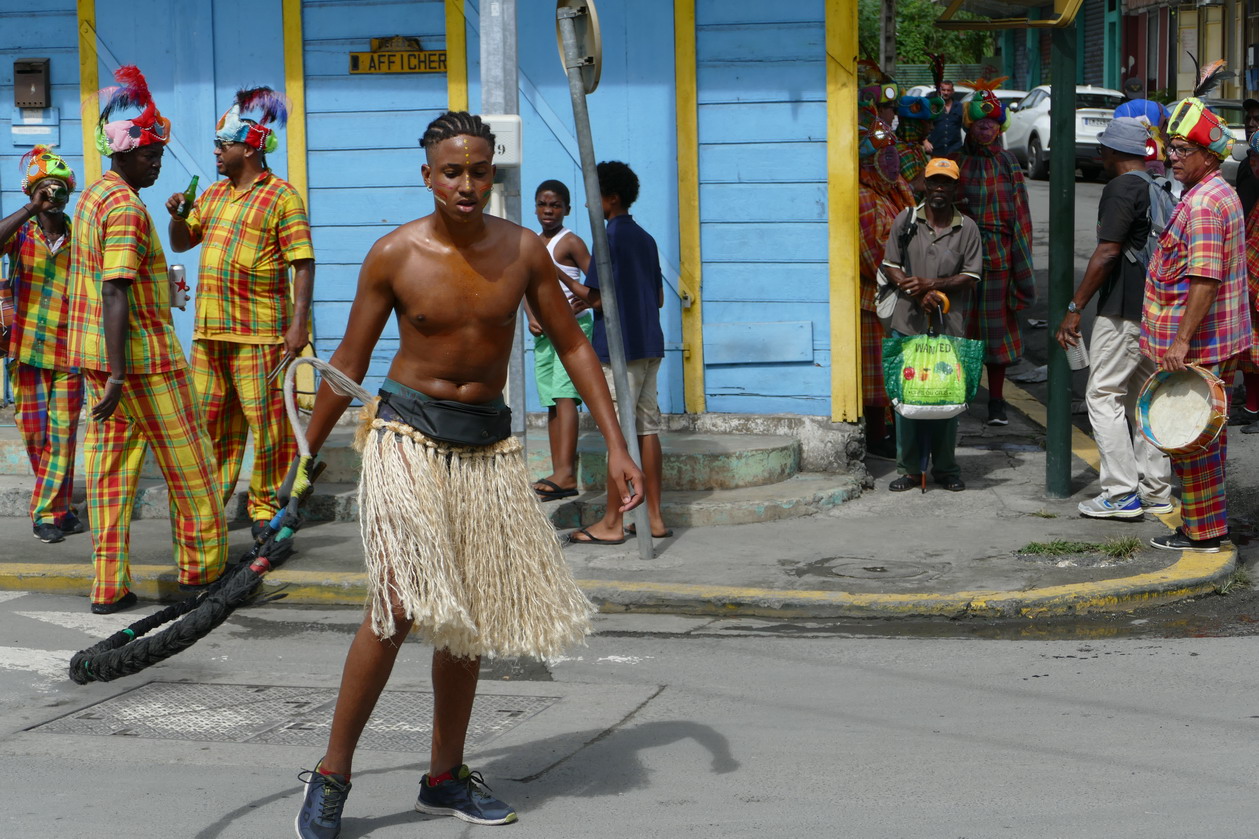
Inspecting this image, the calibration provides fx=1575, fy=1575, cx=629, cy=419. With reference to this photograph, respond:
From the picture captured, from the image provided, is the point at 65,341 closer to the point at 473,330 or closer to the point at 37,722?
the point at 37,722

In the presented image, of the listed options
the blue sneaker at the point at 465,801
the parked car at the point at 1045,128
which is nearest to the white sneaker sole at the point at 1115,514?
the blue sneaker at the point at 465,801

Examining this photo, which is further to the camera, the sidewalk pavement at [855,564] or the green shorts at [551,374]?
the green shorts at [551,374]

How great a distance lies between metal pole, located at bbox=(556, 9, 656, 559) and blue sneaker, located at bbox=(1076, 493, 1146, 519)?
7.34 feet

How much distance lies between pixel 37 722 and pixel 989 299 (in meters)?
7.33

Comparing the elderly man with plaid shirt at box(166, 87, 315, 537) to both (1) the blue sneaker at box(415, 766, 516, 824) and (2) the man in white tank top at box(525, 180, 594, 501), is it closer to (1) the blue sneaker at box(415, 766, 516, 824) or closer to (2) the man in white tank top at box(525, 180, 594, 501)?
(2) the man in white tank top at box(525, 180, 594, 501)

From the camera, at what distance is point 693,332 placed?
9148mm

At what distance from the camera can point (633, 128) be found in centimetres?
909

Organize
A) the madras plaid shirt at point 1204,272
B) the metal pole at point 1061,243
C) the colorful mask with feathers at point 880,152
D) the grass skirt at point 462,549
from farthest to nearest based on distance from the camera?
the colorful mask with feathers at point 880,152 → the metal pole at point 1061,243 → the madras plaid shirt at point 1204,272 → the grass skirt at point 462,549

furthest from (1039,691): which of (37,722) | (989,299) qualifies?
(989,299)

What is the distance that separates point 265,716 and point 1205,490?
14.0 ft

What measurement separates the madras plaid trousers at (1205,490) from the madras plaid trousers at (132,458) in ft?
14.3

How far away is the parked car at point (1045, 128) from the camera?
25.0m

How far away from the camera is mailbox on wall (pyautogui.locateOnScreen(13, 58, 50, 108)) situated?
9602mm

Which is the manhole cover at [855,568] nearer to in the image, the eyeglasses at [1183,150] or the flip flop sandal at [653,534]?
the flip flop sandal at [653,534]
